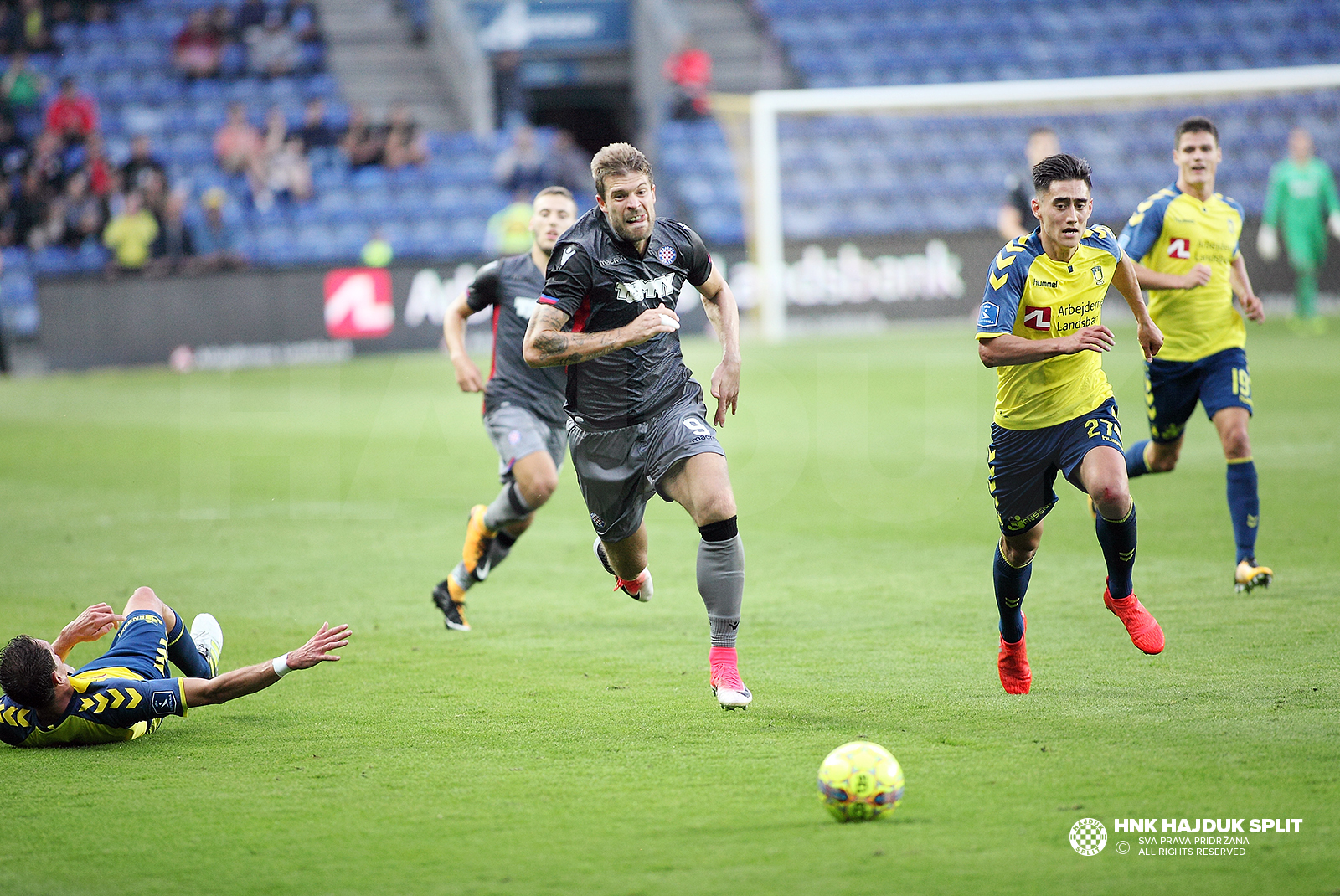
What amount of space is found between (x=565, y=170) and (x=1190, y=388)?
18.7m

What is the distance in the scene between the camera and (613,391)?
20.3 ft

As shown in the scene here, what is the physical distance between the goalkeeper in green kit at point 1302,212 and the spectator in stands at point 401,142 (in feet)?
45.9

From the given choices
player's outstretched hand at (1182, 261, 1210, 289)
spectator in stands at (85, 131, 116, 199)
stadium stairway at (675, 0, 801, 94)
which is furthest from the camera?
stadium stairway at (675, 0, 801, 94)

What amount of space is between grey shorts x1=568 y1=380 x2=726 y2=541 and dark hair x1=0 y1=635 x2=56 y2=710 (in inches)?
86.1

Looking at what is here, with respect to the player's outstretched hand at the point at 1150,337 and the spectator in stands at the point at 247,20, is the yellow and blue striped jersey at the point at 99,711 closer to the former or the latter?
the player's outstretched hand at the point at 1150,337

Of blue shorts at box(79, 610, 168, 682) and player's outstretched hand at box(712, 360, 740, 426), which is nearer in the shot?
blue shorts at box(79, 610, 168, 682)

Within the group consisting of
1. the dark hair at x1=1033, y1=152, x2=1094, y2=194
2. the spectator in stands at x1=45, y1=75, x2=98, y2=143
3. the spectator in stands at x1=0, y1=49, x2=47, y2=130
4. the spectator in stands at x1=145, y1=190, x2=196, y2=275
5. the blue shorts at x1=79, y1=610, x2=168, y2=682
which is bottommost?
the blue shorts at x1=79, y1=610, x2=168, y2=682

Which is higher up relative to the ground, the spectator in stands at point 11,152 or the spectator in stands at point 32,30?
the spectator in stands at point 32,30

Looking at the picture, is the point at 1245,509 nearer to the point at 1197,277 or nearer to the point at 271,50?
the point at 1197,277

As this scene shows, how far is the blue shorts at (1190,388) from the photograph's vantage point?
7836 millimetres

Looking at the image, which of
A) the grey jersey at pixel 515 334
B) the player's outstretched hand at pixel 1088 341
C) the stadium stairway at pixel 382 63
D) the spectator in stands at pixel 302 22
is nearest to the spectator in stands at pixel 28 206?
the spectator in stands at pixel 302 22

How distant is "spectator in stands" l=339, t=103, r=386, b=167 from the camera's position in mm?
25234

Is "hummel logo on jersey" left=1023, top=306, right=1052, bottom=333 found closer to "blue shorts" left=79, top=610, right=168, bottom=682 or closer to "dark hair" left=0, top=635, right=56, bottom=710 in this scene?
"blue shorts" left=79, top=610, right=168, bottom=682

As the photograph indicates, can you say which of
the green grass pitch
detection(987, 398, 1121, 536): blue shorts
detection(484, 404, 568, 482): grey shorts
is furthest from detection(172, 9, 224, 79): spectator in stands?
detection(987, 398, 1121, 536): blue shorts
